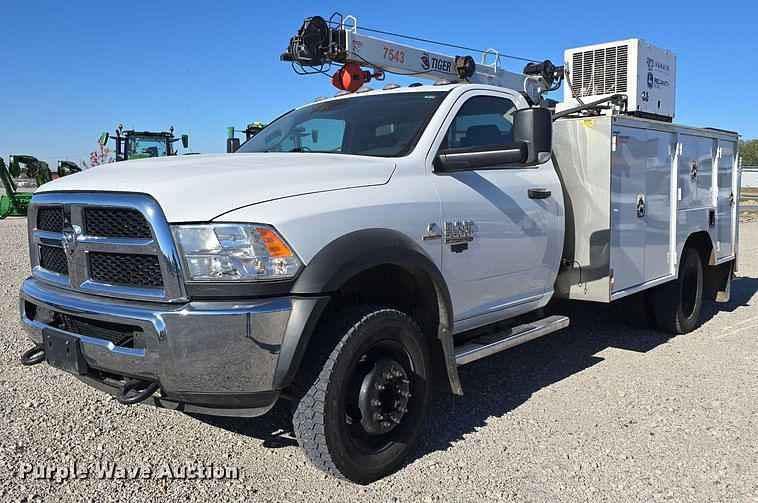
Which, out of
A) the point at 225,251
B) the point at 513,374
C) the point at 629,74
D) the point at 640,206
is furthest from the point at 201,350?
the point at 629,74

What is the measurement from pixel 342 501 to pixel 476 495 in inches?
25.2

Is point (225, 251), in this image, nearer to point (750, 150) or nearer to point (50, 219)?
point (50, 219)

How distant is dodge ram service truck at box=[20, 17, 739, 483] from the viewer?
9.44ft

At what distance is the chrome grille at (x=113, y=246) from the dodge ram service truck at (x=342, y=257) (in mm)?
10

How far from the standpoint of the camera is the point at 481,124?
4402mm

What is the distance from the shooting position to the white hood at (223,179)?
9.51 ft

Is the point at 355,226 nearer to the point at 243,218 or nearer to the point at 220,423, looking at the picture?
the point at 243,218

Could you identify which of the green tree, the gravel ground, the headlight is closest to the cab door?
the gravel ground

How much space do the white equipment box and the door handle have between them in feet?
7.47

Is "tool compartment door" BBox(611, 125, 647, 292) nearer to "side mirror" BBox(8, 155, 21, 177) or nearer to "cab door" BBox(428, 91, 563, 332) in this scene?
"cab door" BBox(428, 91, 563, 332)

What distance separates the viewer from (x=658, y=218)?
19.3 ft

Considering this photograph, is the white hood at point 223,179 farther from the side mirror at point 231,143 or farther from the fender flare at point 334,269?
the side mirror at point 231,143

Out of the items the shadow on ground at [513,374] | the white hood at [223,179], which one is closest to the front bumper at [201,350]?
the white hood at [223,179]

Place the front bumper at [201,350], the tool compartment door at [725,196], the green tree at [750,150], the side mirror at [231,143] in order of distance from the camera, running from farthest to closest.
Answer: the green tree at [750,150]
the tool compartment door at [725,196]
the side mirror at [231,143]
the front bumper at [201,350]
